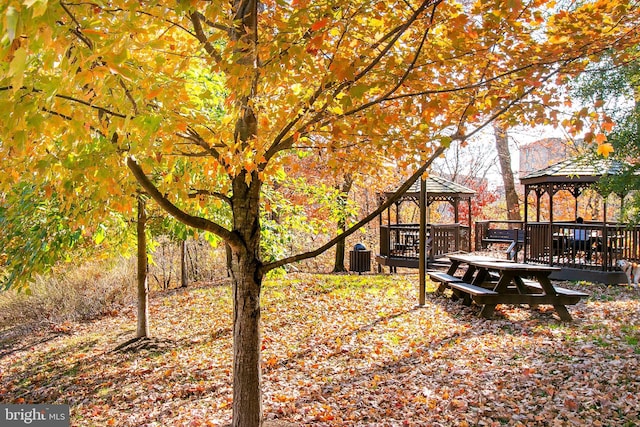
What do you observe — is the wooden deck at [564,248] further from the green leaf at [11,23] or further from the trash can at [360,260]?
the green leaf at [11,23]

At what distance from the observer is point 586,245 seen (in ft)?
36.8

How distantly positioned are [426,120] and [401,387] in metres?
2.89

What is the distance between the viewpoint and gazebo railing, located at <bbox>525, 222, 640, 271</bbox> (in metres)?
10.7

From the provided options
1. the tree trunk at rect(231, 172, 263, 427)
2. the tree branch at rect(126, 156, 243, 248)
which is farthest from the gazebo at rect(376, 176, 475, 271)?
the tree branch at rect(126, 156, 243, 248)

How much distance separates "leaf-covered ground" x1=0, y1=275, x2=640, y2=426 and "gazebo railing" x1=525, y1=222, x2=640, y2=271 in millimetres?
1582

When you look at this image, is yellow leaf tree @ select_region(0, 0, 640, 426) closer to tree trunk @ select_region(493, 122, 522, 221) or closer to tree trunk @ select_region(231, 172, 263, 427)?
tree trunk @ select_region(231, 172, 263, 427)

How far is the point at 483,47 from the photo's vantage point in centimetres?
379

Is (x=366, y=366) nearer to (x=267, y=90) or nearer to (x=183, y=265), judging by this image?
(x=267, y=90)

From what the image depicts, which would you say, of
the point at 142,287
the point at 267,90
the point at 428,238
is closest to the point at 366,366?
the point at 267,90

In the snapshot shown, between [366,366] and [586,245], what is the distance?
26.8ft

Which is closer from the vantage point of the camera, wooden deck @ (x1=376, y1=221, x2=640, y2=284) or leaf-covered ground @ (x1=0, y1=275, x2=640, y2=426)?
leaf-covered ground @ (x1=0, y1=275, x2=640, y2=426)

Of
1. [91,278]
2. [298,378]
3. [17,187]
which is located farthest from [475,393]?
[91,278]

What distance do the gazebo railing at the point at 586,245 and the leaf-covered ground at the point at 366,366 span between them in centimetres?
158

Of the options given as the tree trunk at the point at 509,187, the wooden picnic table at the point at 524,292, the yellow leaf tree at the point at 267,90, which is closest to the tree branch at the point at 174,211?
the yellow leaf tree at the point at 267,90
